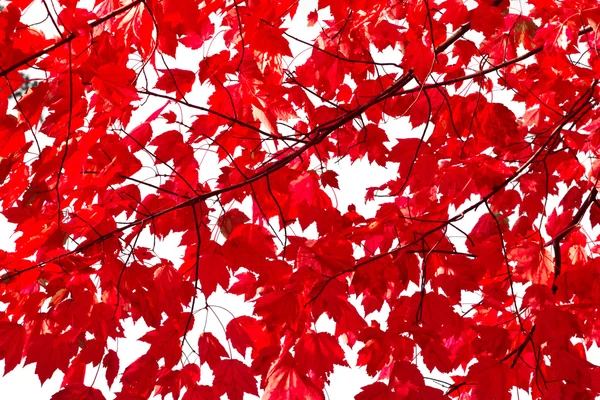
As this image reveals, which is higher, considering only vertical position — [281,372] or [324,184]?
[324,184]

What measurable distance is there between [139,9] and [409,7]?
5.20 feet

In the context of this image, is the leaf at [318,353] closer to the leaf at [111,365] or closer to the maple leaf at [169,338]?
the maple leaf at [169,338]

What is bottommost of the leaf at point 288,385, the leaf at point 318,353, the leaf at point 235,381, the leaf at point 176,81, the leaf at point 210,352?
the leaf at point 288,385

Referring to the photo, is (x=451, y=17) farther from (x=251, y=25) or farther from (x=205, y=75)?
(x=205, y=75)

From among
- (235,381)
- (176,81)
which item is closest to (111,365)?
(235,381)

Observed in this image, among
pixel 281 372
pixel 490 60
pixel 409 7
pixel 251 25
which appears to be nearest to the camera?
pixel 281 372

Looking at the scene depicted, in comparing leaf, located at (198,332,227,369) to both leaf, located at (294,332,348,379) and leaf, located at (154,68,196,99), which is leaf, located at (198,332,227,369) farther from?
leaf, located at (154,68,196,99)

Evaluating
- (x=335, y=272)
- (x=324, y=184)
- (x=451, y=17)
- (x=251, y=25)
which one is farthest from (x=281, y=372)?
(x=451, y=17)

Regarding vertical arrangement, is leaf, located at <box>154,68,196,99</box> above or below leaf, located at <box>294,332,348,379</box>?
above

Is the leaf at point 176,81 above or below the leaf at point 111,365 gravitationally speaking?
above

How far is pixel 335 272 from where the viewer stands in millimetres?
2711

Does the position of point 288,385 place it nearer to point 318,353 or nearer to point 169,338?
point 318,353

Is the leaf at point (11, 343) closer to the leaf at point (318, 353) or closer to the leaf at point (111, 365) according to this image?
the leaf at point (111, 365)

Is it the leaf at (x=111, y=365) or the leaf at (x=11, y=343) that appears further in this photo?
the leaf at (x=111, y=365)
